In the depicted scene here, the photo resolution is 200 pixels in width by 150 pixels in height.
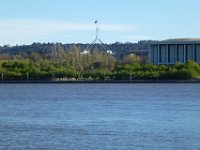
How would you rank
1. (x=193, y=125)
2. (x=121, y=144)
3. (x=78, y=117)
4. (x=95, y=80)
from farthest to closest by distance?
1. (x=95, y=80)
2. (x=78, y=117)
3. (x=193, y=125)
4. (x=121, y=144)

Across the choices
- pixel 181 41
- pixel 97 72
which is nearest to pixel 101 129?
pixel 97 72

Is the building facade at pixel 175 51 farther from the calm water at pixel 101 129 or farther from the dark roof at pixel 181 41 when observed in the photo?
the calm water at pixel 101 129

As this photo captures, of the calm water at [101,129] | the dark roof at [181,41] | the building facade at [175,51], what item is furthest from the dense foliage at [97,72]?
the calm water at [101,129]

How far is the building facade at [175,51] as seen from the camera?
159 m

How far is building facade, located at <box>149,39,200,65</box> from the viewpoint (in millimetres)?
158750

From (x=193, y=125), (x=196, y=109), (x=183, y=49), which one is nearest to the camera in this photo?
(x=193, y=125)

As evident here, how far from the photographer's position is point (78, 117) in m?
48.3

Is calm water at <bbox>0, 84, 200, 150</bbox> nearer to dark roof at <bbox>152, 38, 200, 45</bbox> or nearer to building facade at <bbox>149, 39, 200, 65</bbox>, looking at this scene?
building facade at <bbox>149, 39, 200, 65</bbox>

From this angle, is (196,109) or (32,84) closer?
A: (196,109)

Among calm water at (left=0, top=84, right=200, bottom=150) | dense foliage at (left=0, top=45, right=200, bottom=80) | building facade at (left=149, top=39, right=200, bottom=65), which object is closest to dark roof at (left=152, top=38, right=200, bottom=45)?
building facade at (left=149, top=39, right=200, bottom=65)

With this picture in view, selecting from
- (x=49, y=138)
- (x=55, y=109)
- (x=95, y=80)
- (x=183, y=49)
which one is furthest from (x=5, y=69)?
(x=49, y=138)

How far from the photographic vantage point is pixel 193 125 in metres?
41.5

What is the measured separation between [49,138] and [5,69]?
10673 cm

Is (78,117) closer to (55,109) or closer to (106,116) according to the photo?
(106,116)
